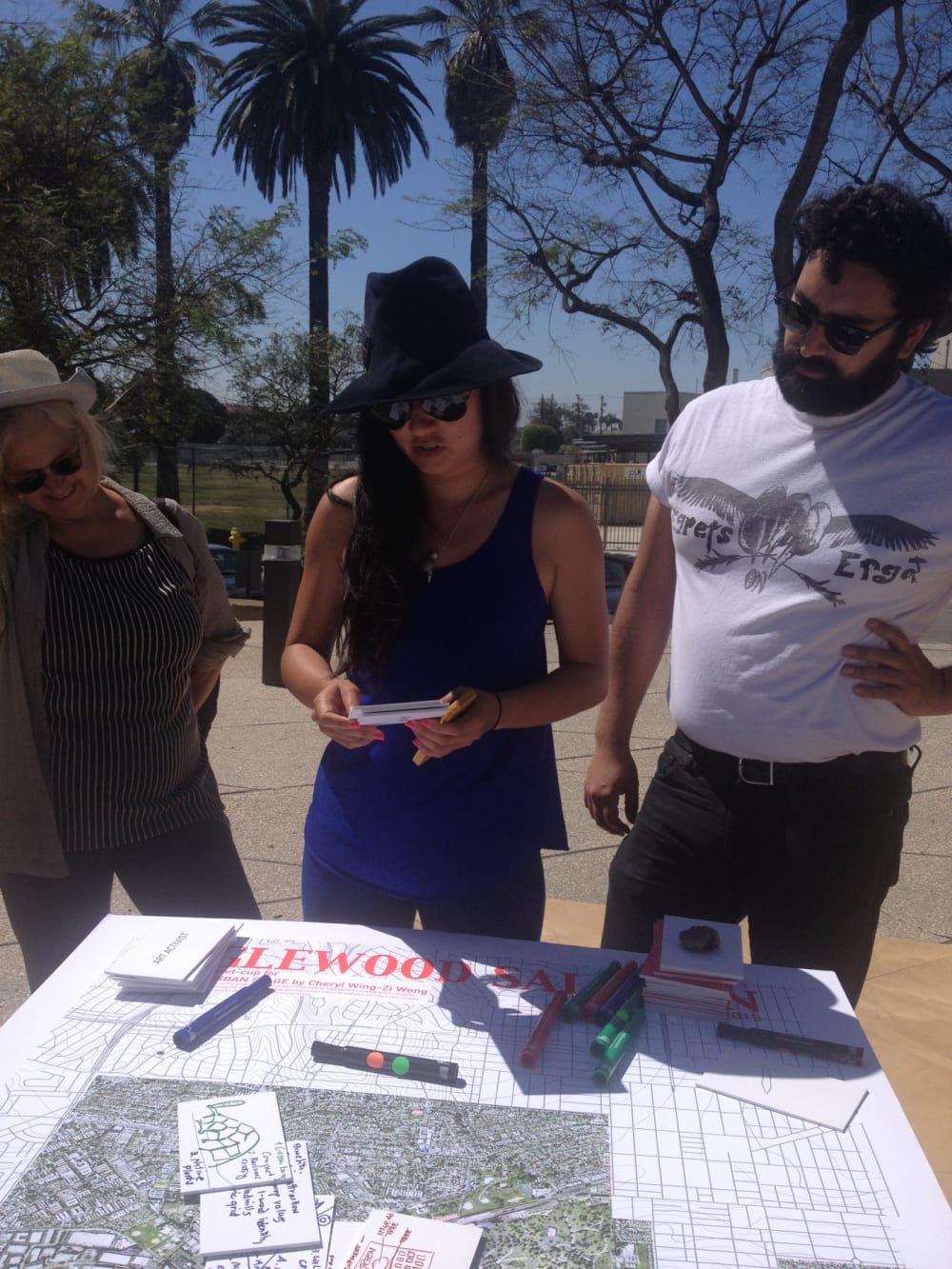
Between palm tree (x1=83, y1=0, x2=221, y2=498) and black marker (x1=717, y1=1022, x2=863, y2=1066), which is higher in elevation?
palm tree (x1=83, y1=0, x2=221, y2=498)

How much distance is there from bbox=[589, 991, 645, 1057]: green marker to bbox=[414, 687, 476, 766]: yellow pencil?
466 mm

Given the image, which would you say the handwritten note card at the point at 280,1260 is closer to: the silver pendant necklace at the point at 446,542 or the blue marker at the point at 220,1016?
the blue marker at the point at 220,1016

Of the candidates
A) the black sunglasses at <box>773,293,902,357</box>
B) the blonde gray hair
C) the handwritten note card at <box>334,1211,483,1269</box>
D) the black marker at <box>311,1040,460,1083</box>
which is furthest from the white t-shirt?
the blonde gray hair

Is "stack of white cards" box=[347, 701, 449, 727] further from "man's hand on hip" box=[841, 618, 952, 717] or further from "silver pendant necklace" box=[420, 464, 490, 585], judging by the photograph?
"man's hand on hip" box=[841, 618, 952, 717]

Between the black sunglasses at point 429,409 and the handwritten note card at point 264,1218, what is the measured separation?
1.16 m

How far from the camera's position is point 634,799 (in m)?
2.24

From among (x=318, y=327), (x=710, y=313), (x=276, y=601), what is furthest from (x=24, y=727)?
(x=318, y=327)

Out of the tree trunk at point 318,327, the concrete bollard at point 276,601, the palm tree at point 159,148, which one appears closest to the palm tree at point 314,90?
the tree trunk at point 318,327

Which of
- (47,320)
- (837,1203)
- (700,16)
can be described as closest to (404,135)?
(700,16)

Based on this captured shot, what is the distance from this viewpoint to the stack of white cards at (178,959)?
5.02 feet

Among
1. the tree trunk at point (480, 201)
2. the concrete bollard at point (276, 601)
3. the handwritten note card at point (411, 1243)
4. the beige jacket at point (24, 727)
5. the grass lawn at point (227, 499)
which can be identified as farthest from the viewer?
the grass lawn at point (227, 499)

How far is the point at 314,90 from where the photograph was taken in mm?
23797

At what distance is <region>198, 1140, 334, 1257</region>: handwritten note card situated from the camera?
107cm

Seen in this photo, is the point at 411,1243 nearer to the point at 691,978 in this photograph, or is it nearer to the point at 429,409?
the point at 691,978
